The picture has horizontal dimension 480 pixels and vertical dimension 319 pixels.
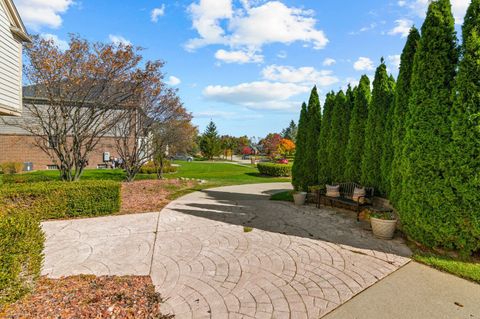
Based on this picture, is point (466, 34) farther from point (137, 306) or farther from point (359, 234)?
point (137, 306)

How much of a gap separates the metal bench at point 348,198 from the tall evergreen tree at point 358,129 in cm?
36

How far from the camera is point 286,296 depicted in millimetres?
3082

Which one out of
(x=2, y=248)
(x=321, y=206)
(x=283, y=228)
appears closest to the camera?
(x=2, y=248)

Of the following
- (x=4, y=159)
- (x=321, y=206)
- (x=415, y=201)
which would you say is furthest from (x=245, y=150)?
(x=415, y=201)

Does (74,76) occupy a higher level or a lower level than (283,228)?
higher

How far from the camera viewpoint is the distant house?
6758 millimetres

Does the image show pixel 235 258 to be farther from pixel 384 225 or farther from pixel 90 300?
pixel 384 225

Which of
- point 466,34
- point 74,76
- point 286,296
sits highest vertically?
point 74,76

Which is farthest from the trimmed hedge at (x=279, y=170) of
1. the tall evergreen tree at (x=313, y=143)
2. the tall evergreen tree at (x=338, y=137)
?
the tall evergreen tree at (x=338, y=137)

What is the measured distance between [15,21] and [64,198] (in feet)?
18.3

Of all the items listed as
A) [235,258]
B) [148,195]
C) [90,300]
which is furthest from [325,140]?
[90,300]

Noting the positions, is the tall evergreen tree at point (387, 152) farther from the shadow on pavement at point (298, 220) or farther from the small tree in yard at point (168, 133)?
the small tree in yard at point (168, 133)

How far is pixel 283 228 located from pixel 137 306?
3785 mm

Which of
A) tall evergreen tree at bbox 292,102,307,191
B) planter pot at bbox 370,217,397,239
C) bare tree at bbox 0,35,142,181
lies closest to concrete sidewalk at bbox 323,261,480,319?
planter pot at bbox 370,217,397,239
